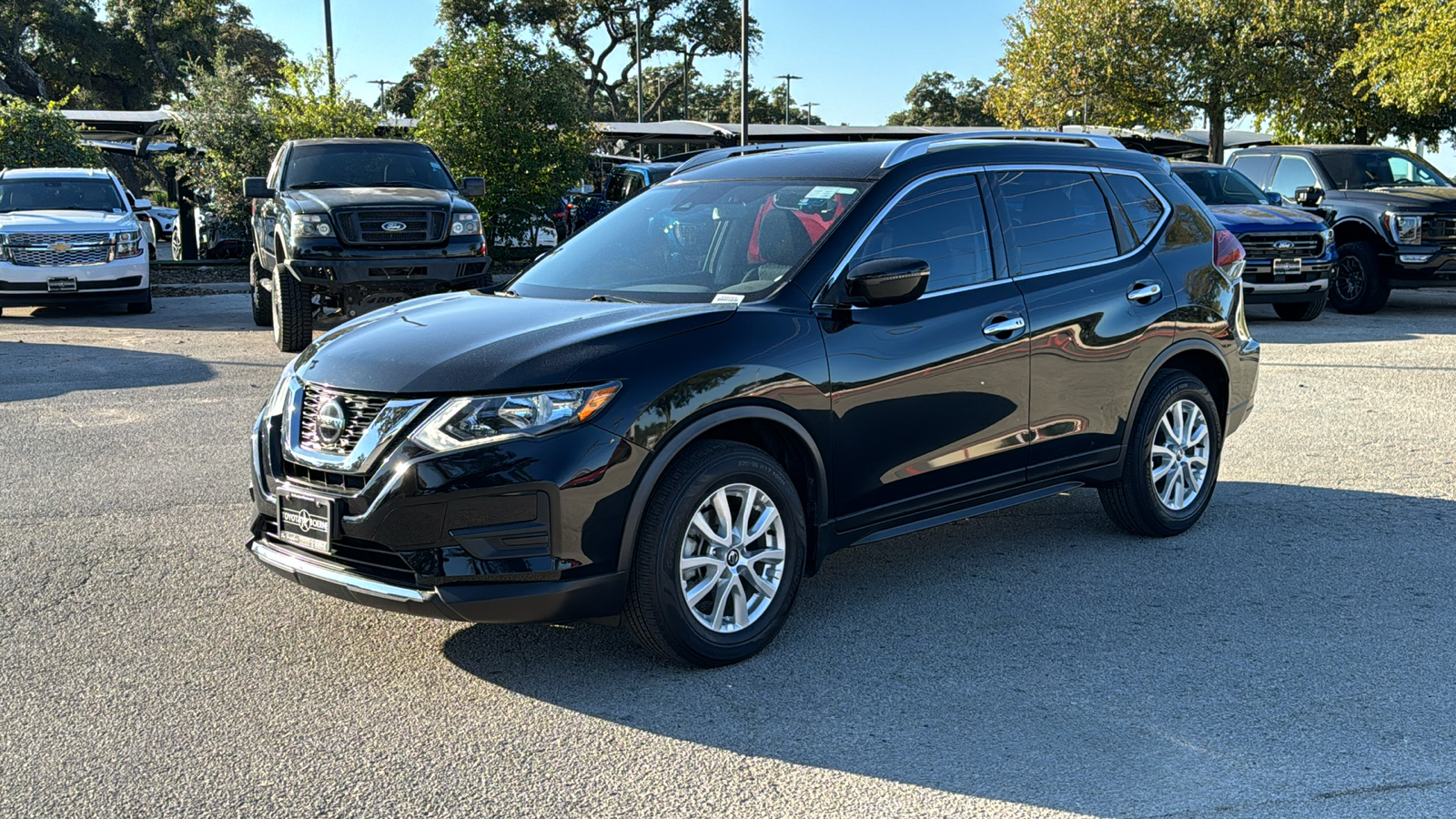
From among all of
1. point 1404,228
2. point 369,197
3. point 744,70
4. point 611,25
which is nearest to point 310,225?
point 369,197

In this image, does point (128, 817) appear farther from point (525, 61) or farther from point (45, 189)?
point (525, 61)

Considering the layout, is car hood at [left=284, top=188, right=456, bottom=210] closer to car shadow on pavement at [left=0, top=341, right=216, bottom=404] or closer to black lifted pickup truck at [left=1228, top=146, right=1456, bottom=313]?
car shadow on pavement at [left=0, top=341, right=216, bottom=404]

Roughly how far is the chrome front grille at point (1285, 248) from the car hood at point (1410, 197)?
168 centimetres

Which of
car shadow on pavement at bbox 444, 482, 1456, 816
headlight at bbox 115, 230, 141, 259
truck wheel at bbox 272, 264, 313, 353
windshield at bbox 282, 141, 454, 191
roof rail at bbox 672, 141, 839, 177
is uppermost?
windshield at bbox 282, 141, 454, 191

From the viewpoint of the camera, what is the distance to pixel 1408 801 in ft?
11.4

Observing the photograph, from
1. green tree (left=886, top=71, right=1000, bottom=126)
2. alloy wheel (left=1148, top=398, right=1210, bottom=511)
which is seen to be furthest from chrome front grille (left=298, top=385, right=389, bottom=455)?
green tree (left=886, top=71, right=1000, bottom=126)

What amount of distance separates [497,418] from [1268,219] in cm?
1311

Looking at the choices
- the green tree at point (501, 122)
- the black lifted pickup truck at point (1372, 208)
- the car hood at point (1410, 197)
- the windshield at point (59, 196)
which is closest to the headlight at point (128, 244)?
the windshield at point (59, 196)

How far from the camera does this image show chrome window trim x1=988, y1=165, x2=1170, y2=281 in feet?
18.0

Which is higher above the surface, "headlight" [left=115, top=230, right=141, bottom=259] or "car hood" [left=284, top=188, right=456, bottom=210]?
"car hood" [left=284, top=188, right=456, bottom=210]

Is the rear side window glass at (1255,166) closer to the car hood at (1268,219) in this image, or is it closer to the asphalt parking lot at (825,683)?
the car hood at (1268,219)

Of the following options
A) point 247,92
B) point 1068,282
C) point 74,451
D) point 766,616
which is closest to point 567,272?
point 766,616

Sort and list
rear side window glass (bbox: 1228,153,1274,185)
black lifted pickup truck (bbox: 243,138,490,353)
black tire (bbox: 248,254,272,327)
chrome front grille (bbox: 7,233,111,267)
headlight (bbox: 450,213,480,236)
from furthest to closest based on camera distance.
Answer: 1. rear side window glass (bbox: 1228,153,1274,185)
2. chrome front grille (bbox: 7,233,111,267)
3. black tire (bbox: 248,254,272,327)
4. headlight (bbox: 450,213,480,236)
5. black lifted pickup truck (bbox: 243,138,490,353)

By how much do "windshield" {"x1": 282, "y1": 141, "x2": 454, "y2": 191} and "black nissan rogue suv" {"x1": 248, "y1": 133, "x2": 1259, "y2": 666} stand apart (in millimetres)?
8534
